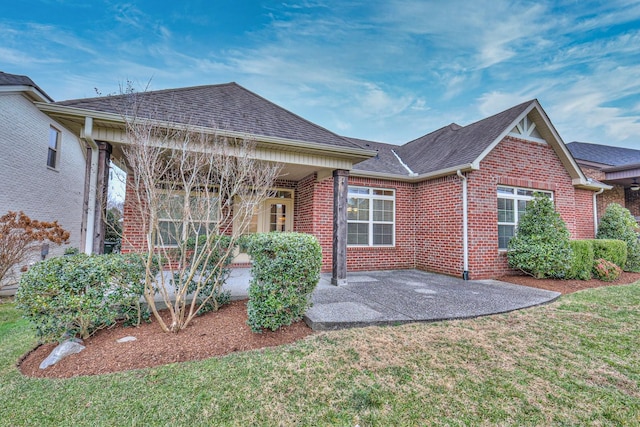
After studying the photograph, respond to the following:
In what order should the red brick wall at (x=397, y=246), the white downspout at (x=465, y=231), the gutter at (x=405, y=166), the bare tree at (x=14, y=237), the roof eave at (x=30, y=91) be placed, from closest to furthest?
the bare tree at (x=14, y=237) → the white downspout at (x=465, y=231) → the roof eave at (x=30, y=91) → the red brick wall at (x=397, y=246) → the gutter at (x=405, y=166)

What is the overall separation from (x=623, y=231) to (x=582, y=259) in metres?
4.22

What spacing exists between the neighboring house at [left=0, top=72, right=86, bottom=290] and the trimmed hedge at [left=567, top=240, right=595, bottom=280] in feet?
43.4

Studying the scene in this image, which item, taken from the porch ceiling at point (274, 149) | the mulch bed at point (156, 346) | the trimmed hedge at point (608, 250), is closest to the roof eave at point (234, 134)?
the porch ceiling at point (274, 149)

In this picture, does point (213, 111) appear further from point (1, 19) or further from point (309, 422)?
point (1, 19)

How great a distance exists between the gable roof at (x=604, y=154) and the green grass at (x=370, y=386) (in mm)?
15043

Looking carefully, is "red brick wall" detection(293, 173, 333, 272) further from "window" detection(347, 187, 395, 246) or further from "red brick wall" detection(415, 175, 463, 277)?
"red brick wall" detection(415, 175, 463, 277)

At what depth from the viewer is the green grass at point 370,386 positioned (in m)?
2.12

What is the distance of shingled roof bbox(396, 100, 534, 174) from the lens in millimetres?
8164

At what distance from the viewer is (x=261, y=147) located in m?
5.65

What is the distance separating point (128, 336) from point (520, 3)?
11913 millimetres

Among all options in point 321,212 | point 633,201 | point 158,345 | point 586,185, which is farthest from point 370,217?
point 633,201

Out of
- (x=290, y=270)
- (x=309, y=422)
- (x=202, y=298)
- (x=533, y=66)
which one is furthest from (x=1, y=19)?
(x=533, y=66)

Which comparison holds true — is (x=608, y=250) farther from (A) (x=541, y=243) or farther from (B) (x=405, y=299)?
(B) (x=405, y=299)

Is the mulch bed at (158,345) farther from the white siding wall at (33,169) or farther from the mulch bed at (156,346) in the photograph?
the white siding wall at (33,169)
